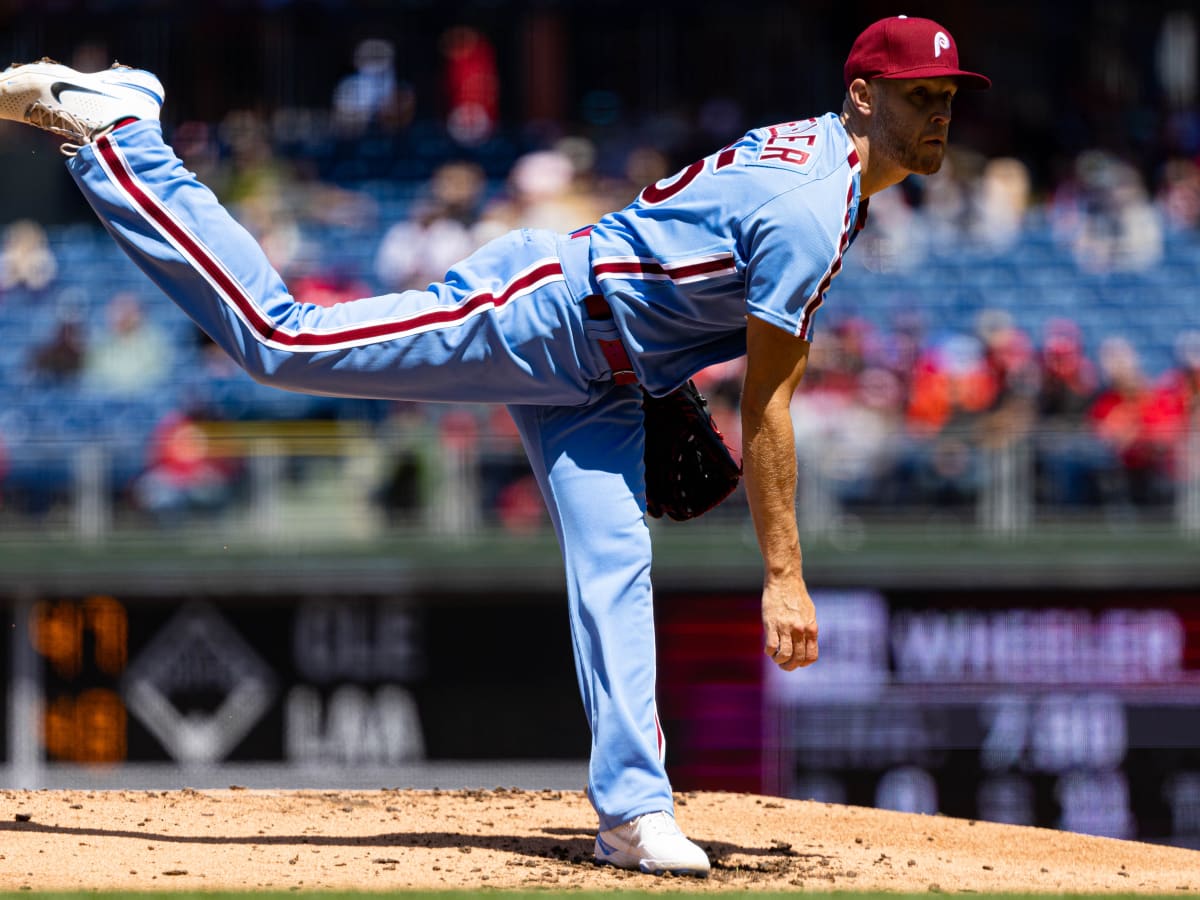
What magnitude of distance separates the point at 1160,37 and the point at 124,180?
46.1ft

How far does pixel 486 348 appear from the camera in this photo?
4770 millimetres

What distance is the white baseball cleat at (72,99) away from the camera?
4820 mm

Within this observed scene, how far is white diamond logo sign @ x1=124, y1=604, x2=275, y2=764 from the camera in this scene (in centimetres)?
1066

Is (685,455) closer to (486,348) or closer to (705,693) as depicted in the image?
(486,348)

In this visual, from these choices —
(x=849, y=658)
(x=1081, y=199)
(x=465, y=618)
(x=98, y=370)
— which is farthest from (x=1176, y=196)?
(x=98, y=370)

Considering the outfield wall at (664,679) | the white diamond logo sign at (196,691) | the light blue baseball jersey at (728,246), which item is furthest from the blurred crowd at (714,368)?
the light blue baseball jersey at (728,246)

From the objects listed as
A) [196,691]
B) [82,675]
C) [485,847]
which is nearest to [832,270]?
[485,847]

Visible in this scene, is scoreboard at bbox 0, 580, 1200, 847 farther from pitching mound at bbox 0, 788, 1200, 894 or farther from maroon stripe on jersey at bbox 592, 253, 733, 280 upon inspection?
maroon stripe on jersey at bbox 592, 253, 733, 280

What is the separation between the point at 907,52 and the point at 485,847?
7.69 feet

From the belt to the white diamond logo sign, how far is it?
6418 mm

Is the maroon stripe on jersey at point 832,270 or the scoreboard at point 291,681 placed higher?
the maroon stripe on jersey at point 832,270

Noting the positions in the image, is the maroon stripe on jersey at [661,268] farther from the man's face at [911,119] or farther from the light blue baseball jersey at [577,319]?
the man's face at [911,119]

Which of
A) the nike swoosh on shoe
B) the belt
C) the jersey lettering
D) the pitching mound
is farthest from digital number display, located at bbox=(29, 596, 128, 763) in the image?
the jersey lettering

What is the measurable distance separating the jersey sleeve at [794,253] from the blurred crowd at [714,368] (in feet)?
19.7
